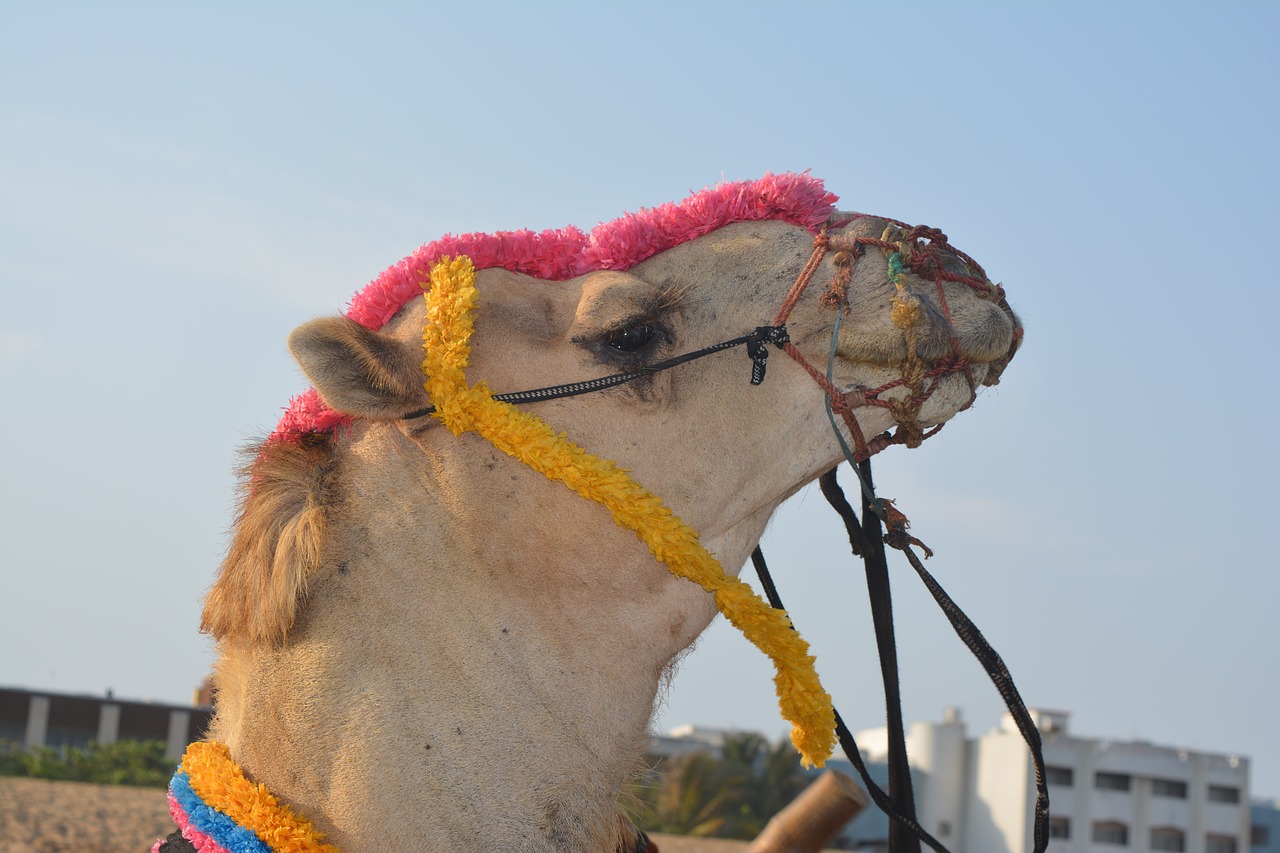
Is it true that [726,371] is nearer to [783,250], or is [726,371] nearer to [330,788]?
[783,250]

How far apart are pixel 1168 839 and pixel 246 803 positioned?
188 ft

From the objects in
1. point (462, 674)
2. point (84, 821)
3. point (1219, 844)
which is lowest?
point (1219, 844)

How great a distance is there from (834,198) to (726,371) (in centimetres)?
72

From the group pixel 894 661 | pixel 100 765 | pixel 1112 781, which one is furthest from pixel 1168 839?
pixel 894 661

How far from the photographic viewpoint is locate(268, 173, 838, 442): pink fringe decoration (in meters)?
3.72

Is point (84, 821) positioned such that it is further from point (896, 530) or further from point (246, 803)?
point (896, 530)

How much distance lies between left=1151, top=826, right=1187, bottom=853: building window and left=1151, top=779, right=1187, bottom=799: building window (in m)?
1.34

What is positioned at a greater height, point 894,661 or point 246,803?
point 894,661

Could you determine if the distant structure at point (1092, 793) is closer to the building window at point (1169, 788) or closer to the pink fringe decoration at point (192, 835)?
the building window at point (1169, 788)

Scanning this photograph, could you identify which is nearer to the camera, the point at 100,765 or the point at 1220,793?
the point at 100,765

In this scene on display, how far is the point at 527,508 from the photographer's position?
3.40 metres

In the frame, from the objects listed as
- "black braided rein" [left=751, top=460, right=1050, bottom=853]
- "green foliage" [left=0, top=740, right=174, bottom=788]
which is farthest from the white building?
"black braided rein" [left=751, top=460, right=1050, bottom=853]

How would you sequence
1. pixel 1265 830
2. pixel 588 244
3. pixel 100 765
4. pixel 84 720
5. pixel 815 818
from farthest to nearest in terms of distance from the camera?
pixel 1265 830 < pixel 84 720 < pixel 100 765 < pixel 815 818 < pixel 588 244

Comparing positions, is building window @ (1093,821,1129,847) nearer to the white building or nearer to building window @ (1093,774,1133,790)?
the white building
